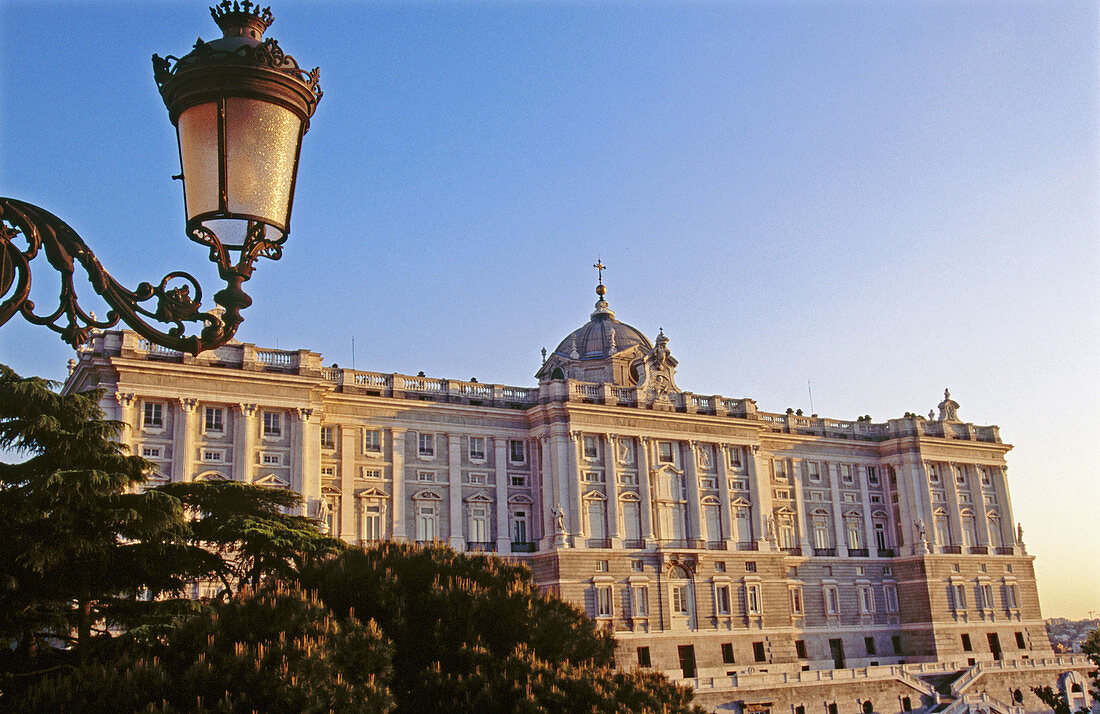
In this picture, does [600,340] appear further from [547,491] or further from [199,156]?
[199,156]

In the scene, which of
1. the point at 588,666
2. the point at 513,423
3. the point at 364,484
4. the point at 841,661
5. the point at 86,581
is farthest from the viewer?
the point at 841,661

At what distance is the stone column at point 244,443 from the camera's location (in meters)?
46.7

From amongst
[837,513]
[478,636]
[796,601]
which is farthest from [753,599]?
[478,636]

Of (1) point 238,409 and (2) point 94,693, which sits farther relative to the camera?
(1) point 238,409

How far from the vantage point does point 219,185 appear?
185 inches

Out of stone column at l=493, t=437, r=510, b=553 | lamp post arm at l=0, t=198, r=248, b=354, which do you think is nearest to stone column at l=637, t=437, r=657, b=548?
stone column at l=493, t=437, r=510, b=553

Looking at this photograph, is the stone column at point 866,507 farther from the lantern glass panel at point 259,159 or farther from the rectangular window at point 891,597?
the lantern glass panel at point 259,159

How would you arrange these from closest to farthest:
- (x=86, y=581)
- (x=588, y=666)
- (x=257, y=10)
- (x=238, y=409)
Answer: (x=257, y=10) → (x=588, y=666) → (x=86, y=581) → (x=238, y=409)

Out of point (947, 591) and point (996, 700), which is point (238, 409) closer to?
point (996, 700)

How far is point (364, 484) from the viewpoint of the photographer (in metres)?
51.4

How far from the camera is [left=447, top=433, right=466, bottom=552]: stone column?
52594 mm

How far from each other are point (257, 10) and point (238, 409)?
4436cm

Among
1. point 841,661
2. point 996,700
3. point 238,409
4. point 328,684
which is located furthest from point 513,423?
point 328,684

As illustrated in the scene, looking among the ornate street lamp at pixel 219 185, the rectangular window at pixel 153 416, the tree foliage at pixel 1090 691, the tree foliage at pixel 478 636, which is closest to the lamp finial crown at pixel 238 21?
the ornate street lamp at pixel 219 185
